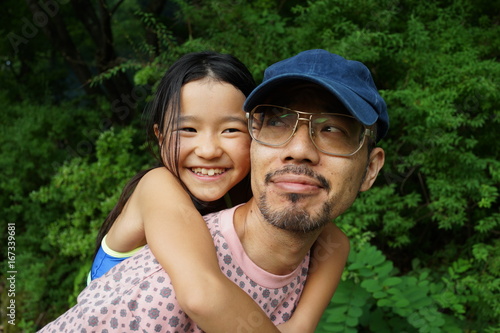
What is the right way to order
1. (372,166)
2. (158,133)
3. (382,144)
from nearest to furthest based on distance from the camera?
(372,166) < (158,133) < (382,144)

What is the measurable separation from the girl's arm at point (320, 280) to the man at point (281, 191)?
0.42 feet

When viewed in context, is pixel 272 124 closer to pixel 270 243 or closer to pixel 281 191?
pixel 281 191

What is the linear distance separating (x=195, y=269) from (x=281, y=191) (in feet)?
1.17

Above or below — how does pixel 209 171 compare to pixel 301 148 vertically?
below

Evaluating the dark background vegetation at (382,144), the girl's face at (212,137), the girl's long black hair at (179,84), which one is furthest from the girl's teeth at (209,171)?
the dark background vegetation at (382,144)

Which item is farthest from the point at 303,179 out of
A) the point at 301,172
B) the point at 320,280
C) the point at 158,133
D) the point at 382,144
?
the point at 382,144

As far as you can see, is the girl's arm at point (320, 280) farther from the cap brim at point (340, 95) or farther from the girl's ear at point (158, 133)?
the girl's ear at point (158, 133)

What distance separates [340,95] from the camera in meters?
1.45

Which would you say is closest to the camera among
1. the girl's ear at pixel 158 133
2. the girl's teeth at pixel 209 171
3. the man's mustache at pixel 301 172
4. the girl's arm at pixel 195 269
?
the girl's arm at pixel 195 269

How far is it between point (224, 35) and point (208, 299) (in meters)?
3.57

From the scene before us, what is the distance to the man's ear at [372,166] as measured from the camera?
1.77 meters

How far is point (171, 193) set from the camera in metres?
1.89

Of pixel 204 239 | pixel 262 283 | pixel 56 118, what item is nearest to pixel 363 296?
pixel 262 283

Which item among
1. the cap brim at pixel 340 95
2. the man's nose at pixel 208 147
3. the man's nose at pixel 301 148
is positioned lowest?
the man's nose at pixel 208 147
